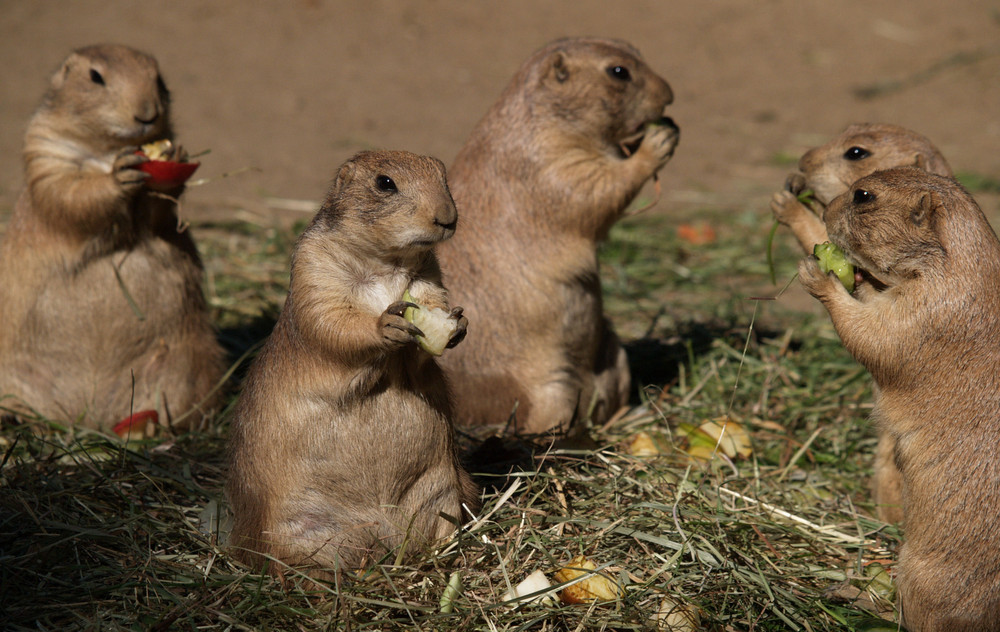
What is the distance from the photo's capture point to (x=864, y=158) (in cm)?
472

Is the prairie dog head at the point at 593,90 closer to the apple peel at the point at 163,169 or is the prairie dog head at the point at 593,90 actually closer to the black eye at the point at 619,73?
the black eye at the point at 619,73

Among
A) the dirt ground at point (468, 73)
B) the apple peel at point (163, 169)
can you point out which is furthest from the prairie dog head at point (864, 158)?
the dirt ground at point (468, 73)

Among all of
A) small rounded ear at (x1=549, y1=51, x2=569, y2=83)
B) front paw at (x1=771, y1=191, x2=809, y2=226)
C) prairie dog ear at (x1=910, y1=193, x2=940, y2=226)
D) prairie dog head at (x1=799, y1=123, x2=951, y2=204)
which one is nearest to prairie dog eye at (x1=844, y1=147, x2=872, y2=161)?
prairie dog head at (x1=799, y1=123, x2=951, y2=204)

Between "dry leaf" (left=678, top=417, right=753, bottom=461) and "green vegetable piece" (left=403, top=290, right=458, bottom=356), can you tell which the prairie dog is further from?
"green vegetable piece" (left=403, top=290, right=458, bottom=356)

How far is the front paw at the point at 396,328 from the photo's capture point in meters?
3.29

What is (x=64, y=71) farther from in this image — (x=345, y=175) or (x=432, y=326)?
(x=432, y=326)

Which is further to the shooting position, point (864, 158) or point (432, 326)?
point (864, 158)

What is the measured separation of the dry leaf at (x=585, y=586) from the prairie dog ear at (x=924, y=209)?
1855mm

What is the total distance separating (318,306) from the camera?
3.44 m

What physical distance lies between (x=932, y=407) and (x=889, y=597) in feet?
2.63

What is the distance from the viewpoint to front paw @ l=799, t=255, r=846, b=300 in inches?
158

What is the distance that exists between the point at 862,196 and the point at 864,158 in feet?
2.61

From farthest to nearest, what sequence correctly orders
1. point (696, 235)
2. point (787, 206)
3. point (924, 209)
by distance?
point (696, 235) → point (787, 206) → point (924, 209)

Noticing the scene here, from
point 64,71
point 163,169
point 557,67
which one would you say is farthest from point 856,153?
point 64,71
